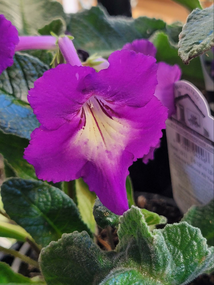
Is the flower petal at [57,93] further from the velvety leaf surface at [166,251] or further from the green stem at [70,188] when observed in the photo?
the green stem at [70,188]

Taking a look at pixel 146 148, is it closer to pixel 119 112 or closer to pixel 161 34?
pixel 119 112

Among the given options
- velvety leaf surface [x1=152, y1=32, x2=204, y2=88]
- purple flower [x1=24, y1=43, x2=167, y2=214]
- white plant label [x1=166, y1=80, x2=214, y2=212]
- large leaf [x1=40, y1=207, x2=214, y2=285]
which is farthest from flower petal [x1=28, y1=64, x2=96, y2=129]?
velvety leaf surface [x1=152, y1=32, x2=204, y2=88]

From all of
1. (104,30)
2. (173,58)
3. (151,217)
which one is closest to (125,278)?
(151,217)

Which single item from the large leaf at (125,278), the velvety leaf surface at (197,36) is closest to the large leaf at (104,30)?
the velvety leaf surface at (197,36)

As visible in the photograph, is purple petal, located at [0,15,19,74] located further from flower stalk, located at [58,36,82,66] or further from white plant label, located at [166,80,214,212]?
white plant label, located at [166,80,214,212]

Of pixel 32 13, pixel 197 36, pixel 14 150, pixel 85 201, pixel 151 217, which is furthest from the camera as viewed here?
pixel 32 13

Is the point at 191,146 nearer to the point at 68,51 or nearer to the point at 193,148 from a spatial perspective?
the point at 193,148

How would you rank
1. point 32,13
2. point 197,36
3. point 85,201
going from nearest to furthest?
1. point 197,36
2. point 85,201
3. point 32,13
